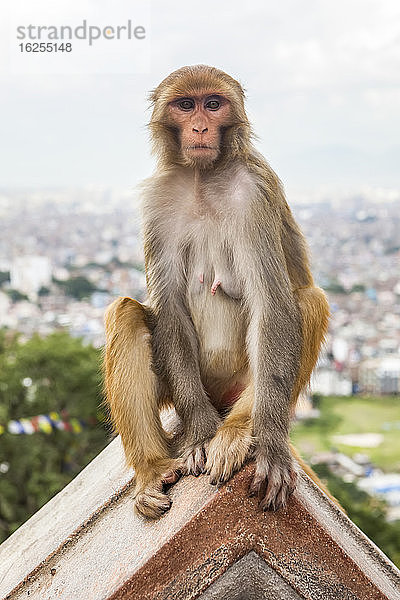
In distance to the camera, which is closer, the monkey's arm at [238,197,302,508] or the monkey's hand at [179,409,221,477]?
the monkey's arm at [238,197,302,508]

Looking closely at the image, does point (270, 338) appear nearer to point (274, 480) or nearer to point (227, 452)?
point (227, 452)

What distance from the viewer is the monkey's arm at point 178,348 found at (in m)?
3.71

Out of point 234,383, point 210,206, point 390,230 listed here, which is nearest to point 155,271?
point 210,206

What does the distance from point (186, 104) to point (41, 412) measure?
1760 centimetres

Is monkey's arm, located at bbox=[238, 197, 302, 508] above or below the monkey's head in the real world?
below

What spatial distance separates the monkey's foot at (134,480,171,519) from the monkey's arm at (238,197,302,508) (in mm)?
459

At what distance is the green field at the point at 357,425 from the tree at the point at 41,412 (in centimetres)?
1684

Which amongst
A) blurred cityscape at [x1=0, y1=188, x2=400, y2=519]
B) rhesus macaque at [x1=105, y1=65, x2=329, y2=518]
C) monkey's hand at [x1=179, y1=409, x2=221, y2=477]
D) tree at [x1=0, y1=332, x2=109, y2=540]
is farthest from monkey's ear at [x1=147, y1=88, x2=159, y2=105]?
blurred cityscape at [x1=0, y1=188, x2=400, y2=519]

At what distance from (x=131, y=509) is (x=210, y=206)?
1.49 metres

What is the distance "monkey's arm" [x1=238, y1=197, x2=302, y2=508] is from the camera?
3.38 metres

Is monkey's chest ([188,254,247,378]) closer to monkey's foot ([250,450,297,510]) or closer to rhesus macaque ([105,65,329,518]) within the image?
rhesus macaque ([105,65,329,518])

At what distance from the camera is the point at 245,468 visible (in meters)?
3.25

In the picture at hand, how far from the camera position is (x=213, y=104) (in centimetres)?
363

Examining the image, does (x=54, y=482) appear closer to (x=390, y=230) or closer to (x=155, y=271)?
(x=155, y=271)
